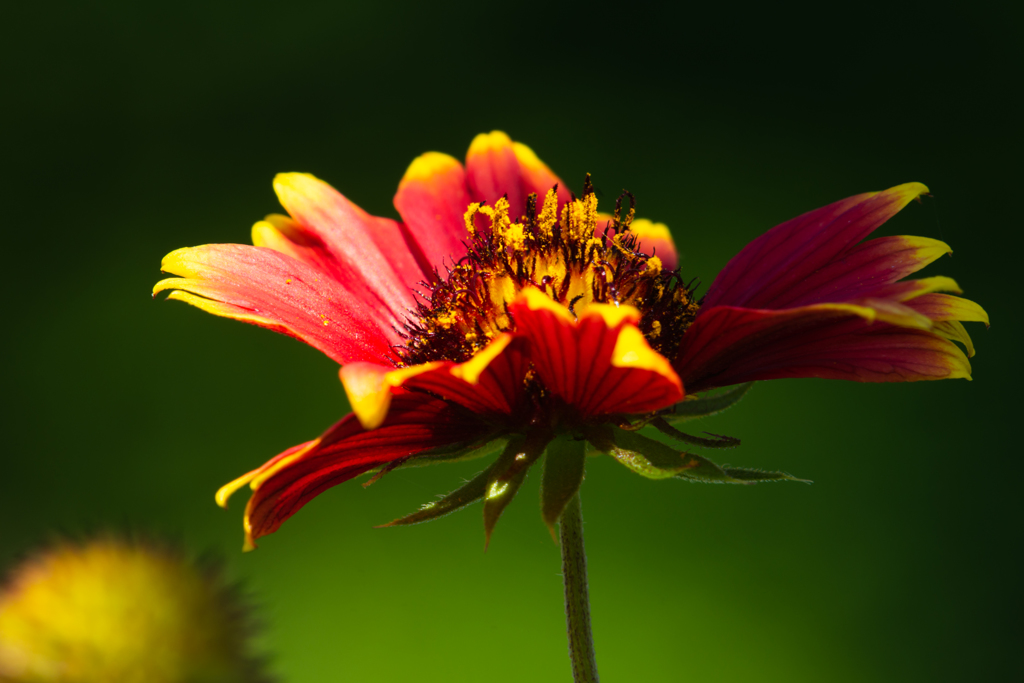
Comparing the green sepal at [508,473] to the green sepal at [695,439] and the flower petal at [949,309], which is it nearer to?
the green sepal at [695,439]

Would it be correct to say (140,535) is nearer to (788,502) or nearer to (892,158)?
(788,502)

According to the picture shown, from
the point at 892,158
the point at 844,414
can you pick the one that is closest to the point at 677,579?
the point at 844,414

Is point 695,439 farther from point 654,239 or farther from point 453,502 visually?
point 654,239

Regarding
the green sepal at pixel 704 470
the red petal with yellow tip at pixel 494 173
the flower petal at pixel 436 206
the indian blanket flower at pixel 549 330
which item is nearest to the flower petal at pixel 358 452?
the indian blanket flower at pixel 549 330

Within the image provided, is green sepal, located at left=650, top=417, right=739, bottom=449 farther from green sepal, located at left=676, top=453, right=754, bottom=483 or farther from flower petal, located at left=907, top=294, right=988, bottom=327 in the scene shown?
flower petal, located at left=907, top=294, right=988, bottom=327

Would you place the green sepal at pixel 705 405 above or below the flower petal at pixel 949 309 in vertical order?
below

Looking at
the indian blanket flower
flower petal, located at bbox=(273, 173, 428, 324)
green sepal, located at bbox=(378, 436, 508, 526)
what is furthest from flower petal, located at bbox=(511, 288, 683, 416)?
flower petal, located at bbox=(273, 173, 428, 324)

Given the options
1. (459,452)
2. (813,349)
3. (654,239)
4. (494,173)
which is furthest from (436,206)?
(813,349)
